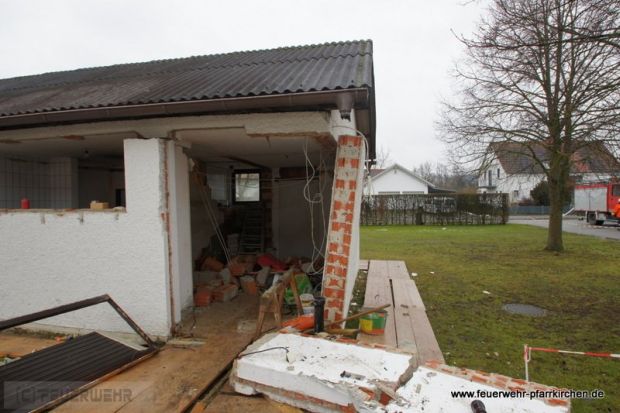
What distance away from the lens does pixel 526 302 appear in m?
6.27

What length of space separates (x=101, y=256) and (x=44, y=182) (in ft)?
11.3

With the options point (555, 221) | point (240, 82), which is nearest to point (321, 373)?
point (240, 82)

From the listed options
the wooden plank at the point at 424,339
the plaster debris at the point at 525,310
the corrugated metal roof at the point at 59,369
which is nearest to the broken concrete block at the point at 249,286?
the corrugated metal roof at the point at 59,369

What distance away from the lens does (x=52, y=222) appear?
4422 millimetres

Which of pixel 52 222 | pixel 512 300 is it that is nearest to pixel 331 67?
pixel 52 222

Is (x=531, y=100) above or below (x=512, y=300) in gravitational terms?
above

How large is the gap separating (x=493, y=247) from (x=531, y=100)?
5350 millimetres

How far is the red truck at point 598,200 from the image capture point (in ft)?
62.2

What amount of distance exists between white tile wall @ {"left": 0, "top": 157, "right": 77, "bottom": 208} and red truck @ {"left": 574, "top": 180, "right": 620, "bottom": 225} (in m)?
23.7

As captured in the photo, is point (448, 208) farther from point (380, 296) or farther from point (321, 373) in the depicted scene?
point (321, 373)

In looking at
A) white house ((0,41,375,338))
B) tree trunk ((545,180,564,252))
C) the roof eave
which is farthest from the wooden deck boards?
tree trunk ((545,180,564,252))

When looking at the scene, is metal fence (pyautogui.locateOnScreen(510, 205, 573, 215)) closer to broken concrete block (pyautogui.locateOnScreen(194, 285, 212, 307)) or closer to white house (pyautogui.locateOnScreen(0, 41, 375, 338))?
white house (pyautogui.locateOnScreen(0, 41, 375, 338))

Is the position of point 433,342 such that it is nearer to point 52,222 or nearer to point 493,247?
point 52,222

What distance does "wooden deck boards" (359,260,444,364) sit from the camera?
13.3 ft
